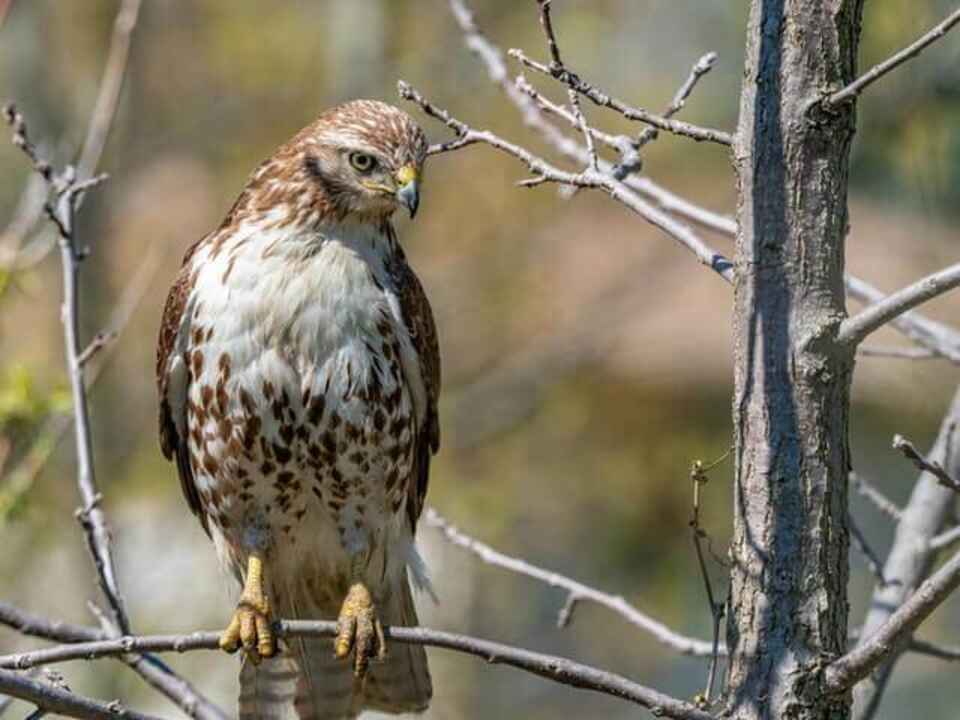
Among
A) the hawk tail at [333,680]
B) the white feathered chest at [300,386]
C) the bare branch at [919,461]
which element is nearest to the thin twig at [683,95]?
the bare branch at [919,461]

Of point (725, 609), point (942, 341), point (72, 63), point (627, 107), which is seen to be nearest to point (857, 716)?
point (942, 341)

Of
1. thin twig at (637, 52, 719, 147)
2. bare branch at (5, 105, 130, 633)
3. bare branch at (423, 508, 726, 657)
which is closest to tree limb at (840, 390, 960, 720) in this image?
bare branch at (423, 508, 726, 657)

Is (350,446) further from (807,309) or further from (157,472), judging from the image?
(157,472)

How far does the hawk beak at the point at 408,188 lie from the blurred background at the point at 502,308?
2008 millimetres

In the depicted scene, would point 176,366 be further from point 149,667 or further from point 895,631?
point 895,631

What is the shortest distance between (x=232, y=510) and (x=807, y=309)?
6.64 ft

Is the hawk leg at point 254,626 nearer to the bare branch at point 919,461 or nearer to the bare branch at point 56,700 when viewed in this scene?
the bare branch at point 56,700

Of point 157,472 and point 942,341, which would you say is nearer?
point 942,341

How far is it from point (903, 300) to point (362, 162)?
1986 mm

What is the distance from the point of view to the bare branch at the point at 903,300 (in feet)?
7.56

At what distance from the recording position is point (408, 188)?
396cm

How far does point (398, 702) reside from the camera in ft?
14.5

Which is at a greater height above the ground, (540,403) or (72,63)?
(72,63)

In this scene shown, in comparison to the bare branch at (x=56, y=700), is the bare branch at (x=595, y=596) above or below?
above
